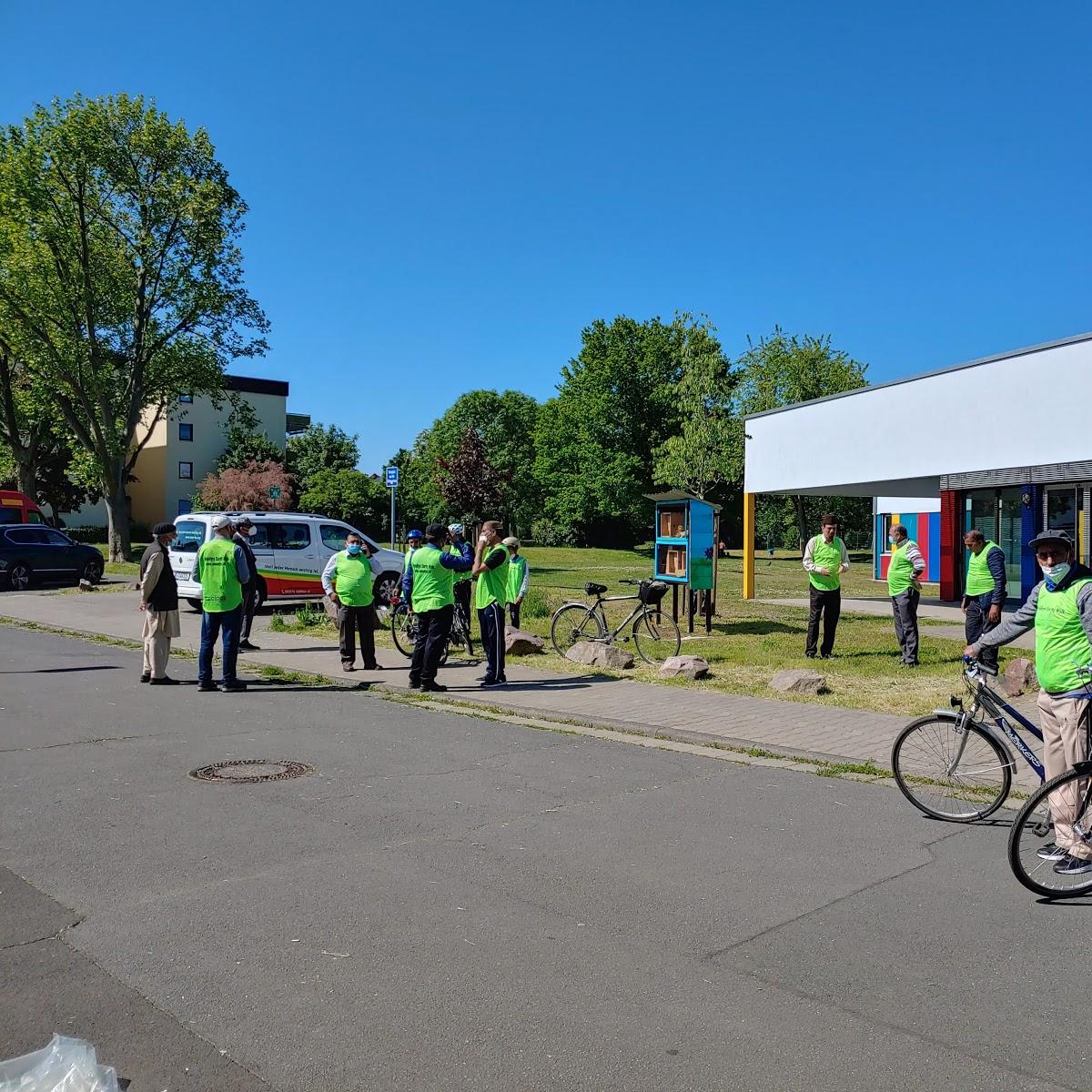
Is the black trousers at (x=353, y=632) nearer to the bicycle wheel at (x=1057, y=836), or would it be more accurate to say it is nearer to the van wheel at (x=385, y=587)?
the van wheel at (x=385, y=587)

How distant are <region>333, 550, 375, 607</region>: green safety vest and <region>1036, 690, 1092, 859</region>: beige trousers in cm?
888

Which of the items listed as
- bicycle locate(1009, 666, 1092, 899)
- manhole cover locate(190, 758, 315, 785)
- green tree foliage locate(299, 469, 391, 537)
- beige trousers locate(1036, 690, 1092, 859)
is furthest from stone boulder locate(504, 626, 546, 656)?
green tree foliage locate(299, 469, 391, 537)

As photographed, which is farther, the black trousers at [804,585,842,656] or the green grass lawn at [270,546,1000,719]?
the black trousers at [804,585,842,656]

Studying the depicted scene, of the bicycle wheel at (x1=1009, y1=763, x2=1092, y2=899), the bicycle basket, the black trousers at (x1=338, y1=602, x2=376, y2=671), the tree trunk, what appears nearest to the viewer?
the bicycle wheel at (x1=1009, y1=763, x2=1092, y2=899)

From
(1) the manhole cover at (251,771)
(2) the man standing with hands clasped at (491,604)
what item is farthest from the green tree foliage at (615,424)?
(1) the manhole cover at (251,771)

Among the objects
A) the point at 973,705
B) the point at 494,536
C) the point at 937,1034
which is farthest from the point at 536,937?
the point at 494,536

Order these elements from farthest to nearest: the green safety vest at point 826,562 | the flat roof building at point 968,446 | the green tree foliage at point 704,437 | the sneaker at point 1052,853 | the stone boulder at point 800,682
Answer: the green tree foliage at point 704,437 < the flat roof building at point 968,446 < the green safety vest at point 826,562 < the stone boulder at point 800,682 < the sneaker at point 1052,853

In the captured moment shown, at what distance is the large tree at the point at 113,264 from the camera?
108 feet

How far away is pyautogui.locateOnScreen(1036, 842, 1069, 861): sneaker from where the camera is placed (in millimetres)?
5168

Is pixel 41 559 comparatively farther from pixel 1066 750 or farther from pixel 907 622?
pixel 1066 750

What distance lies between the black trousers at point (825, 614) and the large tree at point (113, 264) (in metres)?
27.2

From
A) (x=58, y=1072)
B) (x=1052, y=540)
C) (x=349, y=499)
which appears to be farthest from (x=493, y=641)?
(x=349, y=499)

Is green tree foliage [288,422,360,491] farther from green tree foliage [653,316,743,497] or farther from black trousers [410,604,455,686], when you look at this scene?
black trousers [410,604,455,686]

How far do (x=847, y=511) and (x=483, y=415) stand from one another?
1188 inches
